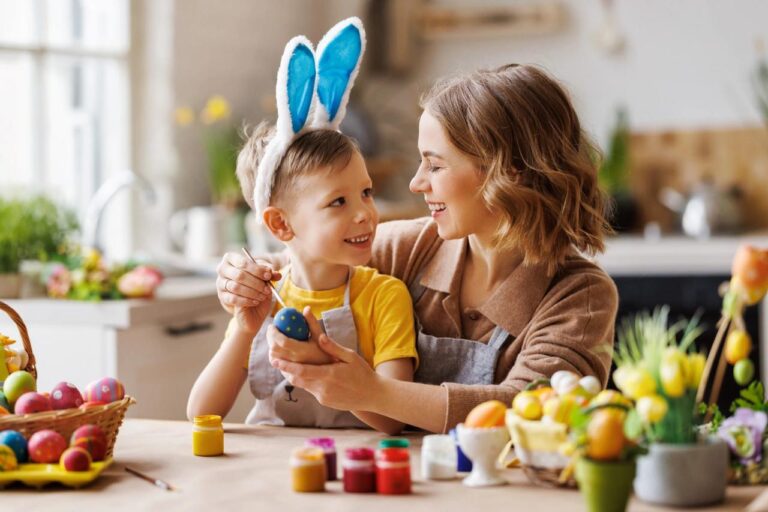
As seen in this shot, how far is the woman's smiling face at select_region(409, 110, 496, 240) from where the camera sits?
6.77 feet

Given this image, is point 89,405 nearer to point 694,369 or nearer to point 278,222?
point 278,222

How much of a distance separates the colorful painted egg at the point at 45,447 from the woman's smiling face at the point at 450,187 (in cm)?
81

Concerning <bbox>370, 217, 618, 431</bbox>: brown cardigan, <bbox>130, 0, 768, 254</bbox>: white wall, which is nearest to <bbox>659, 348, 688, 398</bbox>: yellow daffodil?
<bbox>370, 217, 618, 431</bbox>: brown cardigan

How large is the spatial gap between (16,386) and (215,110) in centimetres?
272

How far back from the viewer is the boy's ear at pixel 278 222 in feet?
→ 6.85

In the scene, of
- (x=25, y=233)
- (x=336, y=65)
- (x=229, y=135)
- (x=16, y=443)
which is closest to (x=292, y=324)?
(x=16, y=443)

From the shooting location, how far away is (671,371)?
1.36m

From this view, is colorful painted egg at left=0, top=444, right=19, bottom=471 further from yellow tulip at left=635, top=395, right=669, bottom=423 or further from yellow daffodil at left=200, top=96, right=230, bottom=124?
yellow daffodil at left=200, top=96, right=230, bottom=124

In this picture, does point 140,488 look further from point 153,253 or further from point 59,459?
point 153,253

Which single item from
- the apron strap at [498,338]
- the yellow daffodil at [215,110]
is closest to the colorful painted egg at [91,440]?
the apron strap at [498,338]

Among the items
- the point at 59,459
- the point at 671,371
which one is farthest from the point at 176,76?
the point at 671,371

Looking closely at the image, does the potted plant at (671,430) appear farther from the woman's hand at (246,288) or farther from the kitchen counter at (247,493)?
the woman's hand at (246,288)

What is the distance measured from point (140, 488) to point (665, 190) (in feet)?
13.1

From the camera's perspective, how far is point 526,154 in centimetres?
205
